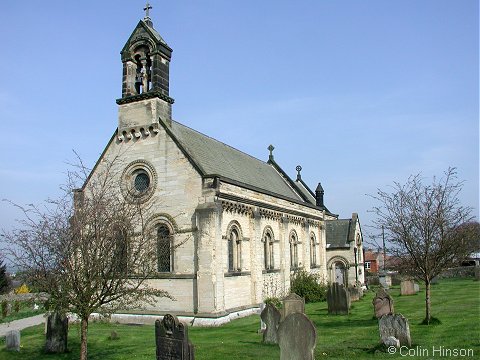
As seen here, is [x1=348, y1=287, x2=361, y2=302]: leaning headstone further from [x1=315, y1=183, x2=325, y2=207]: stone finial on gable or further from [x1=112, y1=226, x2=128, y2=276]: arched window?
[x1=112, y1=226, x2=128, y2=276]: arched window

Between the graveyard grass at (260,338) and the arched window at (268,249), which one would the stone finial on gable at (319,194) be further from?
the graveyard grass at (260,338)

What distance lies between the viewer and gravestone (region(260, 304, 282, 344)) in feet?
53.5

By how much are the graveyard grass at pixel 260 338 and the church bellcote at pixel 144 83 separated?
33.7ft

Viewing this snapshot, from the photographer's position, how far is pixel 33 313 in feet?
107

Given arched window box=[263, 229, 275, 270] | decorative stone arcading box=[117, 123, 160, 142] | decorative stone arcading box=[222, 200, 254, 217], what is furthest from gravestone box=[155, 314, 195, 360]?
arched window box=[263, 229, 275, 270]

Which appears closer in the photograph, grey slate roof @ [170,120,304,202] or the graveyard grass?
the graveyard grass

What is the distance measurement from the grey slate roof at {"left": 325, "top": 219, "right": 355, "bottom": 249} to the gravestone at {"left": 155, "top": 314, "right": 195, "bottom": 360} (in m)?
33.0

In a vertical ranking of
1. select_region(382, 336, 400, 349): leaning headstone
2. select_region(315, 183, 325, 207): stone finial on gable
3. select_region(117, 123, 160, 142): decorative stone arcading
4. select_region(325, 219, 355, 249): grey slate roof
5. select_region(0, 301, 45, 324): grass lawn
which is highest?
select_region(117, 123, 160, 142): decorative stone arcading

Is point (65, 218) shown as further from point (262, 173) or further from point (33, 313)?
point (262, 173)

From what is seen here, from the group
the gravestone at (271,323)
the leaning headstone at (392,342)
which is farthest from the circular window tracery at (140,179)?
the leaning headstone at (392,342)

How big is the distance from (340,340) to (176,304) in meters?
9.71

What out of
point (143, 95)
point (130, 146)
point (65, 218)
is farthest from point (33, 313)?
point (65, 218)

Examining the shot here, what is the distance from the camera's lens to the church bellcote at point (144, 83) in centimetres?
2548

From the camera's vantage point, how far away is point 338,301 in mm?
24531
